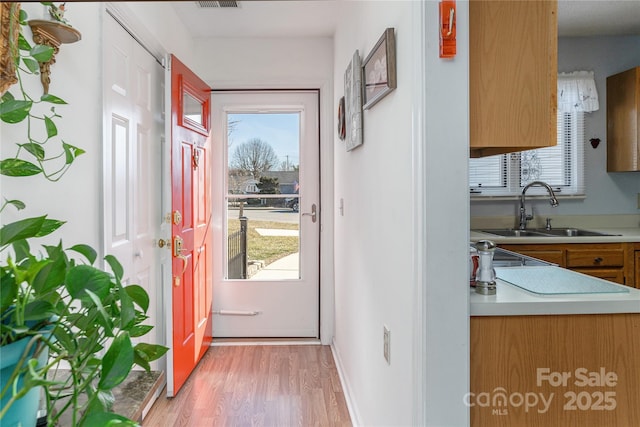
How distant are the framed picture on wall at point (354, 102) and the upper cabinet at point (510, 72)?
87 centimetres

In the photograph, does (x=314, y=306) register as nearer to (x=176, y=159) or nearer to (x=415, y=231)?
(x=176, y=159)

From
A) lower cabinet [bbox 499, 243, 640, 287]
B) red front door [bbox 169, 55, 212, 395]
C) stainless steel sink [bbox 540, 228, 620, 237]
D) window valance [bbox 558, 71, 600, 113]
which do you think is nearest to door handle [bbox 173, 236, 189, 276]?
red front door [bbox 169, 55, 212, 395]

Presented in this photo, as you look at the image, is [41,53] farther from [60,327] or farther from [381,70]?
[381,70]

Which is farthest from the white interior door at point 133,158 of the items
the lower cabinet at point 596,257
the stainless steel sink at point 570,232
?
the stainless steel sink at point 570,232

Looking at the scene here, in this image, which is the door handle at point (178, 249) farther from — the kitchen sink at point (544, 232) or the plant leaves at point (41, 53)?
the kitchen sink at point (544, 232)

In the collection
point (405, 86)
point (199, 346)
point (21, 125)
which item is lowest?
point (199, 346)

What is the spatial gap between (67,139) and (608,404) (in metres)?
1.91

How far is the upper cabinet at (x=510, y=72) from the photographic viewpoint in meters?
1.10

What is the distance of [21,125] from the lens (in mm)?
1238

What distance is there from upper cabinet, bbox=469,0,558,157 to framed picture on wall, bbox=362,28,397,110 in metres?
0.31

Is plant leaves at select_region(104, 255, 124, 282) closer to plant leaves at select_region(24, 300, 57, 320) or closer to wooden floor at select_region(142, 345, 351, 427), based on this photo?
plant leaves at select_region(24, 300, 57, 320)

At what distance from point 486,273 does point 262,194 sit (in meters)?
2.44

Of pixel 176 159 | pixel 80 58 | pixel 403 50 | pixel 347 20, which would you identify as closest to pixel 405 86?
pixel 403 50

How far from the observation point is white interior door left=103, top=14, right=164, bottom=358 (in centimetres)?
187
